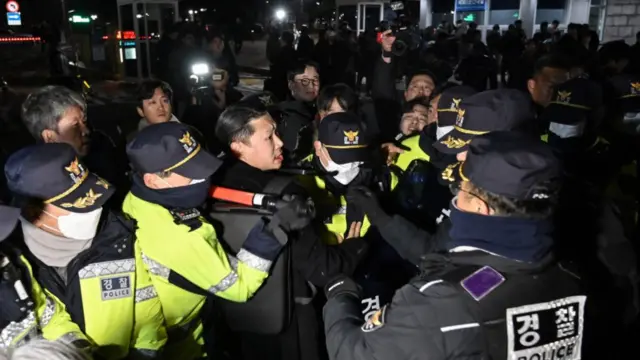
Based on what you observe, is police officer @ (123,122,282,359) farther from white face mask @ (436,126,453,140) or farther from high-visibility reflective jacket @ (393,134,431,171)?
high-visibility reflective jacket @ (393,134,431,171)

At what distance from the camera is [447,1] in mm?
21078

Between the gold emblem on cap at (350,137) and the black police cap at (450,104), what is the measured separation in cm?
71

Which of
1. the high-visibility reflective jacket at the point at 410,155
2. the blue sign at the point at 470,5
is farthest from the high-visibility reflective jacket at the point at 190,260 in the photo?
the blue sign at the point at 470,5

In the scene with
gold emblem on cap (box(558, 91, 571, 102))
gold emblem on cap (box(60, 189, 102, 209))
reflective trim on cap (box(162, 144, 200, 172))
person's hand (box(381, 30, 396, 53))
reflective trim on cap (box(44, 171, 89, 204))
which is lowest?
gold emblem on cap (box(60, 189, 102, 209))

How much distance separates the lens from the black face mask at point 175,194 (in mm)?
2281

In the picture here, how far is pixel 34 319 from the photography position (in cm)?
199

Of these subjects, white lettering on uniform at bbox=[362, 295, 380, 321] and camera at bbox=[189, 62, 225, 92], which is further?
camera at bbox=[189, 62, 225, 92]

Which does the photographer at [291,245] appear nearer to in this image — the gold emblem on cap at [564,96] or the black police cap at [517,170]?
the black police cap at [517,170]

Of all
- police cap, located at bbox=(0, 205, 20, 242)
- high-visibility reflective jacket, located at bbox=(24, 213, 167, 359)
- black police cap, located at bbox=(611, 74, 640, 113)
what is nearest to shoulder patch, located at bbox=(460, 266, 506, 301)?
high-visibility reflective jacket, located at bbox=(24, 213, 167, 359)

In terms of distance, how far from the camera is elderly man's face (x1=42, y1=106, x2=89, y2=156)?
3.28 metres

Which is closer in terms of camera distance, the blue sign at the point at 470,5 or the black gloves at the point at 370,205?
the black gloves at the point at 370,205

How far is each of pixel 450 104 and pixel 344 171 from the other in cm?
91

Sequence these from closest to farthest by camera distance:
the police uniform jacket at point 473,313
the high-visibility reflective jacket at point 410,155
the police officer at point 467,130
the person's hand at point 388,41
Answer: the police uniform jacket at point 473,313
the police officer at point 467,130
the high-visibility reflective jacket at point 410,155
the person's hand at point 388,41

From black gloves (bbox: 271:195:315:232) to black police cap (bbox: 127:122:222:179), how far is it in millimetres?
342
